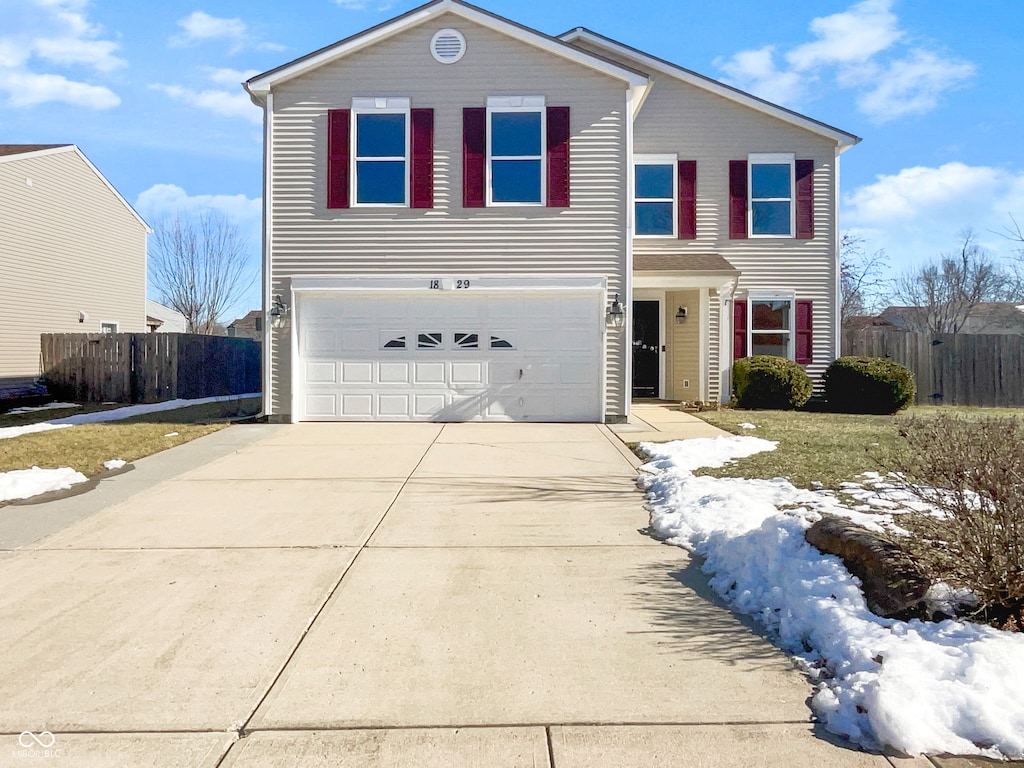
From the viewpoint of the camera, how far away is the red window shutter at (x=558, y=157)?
12492 millimetres

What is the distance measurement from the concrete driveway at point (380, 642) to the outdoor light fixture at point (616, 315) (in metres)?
5.96

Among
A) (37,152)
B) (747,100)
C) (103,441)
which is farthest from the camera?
(37,152)

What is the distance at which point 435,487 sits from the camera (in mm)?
7438

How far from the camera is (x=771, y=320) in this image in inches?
640

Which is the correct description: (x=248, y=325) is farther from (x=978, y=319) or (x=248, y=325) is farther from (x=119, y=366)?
(x=978, y=319)

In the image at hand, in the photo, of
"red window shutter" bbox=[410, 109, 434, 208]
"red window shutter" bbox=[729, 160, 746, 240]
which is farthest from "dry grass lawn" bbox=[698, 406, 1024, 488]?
"red window shutter" bbox=[410, 109, 434, 208]

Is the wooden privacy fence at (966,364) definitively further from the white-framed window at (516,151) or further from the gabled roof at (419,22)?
the white-framed window at (516,151)

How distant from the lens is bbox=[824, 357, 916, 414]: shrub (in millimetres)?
14711

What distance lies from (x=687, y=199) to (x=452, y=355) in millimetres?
→ 6689

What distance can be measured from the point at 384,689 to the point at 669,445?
6516 millimetres

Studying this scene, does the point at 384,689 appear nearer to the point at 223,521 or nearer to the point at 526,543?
the point at 526,543

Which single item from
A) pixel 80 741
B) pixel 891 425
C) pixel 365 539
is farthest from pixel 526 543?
pixel 891 425

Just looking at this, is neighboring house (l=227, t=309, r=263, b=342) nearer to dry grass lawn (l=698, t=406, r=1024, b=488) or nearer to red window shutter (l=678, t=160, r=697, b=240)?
red window shutter (l=678, t=160, r=697, b=240)

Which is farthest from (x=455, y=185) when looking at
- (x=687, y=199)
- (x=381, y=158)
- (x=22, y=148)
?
(x=22, y=148)
